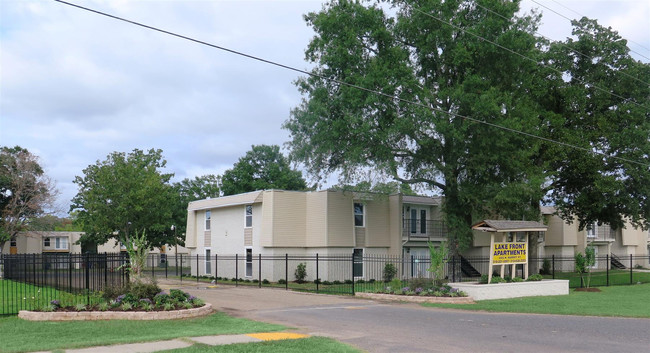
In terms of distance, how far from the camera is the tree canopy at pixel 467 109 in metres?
29.8

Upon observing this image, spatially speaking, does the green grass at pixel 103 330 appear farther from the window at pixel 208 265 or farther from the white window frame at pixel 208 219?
the white window frame at pixel 208 219

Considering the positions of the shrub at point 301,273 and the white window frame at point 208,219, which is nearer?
the shrub at point 301,273

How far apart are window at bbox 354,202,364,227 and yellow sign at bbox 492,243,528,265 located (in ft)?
46.8

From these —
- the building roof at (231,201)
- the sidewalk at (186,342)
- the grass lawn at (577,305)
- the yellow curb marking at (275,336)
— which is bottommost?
the grass lawn at (577,305)

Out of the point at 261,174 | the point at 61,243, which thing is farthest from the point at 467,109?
the point at 61,243

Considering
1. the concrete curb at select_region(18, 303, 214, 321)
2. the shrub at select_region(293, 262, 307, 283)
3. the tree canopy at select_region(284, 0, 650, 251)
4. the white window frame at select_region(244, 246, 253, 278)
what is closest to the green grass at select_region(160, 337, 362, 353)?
the concrete curb at select_region(18, 303, 214, 321)

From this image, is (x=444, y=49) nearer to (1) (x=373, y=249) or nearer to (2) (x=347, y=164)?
(2) (x=347, y=164)

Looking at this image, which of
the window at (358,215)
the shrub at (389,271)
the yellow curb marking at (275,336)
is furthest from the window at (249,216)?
the yellow curb marking at (275,336)

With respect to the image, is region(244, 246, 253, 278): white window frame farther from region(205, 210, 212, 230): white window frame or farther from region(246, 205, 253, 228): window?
region(205, 210, 212, 230): white window frame

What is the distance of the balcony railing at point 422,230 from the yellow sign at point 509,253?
48.0ft

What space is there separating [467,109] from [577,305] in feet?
40.4

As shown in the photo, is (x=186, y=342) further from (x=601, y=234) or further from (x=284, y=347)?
(x=601, y=234)

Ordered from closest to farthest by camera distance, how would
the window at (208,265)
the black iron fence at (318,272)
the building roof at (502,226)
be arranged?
the building roof at (502,226) < the black iron fence at (318,272) < the window at (208,265)

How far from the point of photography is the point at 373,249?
126 ft
